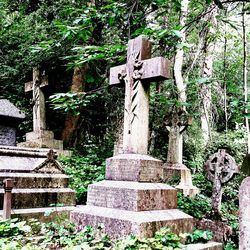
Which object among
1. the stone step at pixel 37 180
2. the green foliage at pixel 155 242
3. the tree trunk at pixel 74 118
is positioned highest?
the tree trunk at pixel 74 118

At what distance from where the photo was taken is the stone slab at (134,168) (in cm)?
434

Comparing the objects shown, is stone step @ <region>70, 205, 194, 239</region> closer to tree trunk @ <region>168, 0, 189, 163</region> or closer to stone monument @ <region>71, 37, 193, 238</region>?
stone monument @ <region>71, 37, 193, 238</region>

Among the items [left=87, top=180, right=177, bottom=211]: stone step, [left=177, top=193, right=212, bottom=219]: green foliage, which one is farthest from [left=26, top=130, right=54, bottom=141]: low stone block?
[left=87, top=180, right=177, bottom=211]: stone step

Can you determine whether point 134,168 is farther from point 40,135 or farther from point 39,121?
point 39,121

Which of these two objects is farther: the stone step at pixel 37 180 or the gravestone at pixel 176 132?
the gravestone at pixel 176 132

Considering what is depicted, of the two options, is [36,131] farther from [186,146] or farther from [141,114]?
[141,114]

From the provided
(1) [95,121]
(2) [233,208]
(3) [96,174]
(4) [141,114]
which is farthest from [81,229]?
(1) [95,121]

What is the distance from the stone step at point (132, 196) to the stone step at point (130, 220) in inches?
2.7

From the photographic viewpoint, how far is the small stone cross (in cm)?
1016

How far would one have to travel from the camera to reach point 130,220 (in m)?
3.83

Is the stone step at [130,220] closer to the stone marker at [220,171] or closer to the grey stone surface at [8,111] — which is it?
the stone marker at [220,171]

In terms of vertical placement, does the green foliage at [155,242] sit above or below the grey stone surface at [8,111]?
below

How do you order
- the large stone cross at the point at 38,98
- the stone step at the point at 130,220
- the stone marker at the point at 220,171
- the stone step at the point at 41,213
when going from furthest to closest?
the large stone cross at the point at 38,98 → the stone marker at the point at 220,171 → the stone step at the point at 41,213 → the stone step at the point at 130,220

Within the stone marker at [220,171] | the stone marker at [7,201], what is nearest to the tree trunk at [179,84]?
the stone marker at [220,171]
